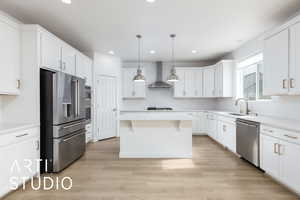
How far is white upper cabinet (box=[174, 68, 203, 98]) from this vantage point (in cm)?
646

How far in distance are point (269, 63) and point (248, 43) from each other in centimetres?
155

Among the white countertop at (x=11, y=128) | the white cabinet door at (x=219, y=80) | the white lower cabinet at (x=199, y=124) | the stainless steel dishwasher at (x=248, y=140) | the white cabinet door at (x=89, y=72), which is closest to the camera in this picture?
the white countertop at (x=11, y=128)

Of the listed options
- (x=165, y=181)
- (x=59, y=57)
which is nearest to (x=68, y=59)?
(x=59, y=57)

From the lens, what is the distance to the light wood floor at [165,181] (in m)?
2.36

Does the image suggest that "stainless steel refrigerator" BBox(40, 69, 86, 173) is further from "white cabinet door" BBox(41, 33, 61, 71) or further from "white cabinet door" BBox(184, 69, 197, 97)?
"white cabinet door" BBox(184, 69, 197, 97)

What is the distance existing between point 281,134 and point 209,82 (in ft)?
12.8

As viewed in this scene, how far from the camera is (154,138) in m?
3.97

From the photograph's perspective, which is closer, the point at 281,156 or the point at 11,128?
the point at 11,128

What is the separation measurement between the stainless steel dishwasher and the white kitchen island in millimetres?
980

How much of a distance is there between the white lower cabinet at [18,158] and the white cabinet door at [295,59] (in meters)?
3.92

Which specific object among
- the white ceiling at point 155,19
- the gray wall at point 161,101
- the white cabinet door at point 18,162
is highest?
the white ceiling at point 155,19

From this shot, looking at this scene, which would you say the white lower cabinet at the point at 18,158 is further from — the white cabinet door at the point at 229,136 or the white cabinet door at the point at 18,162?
the white cabinet door at the point at 229,136

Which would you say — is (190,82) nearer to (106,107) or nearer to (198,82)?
(198,82)

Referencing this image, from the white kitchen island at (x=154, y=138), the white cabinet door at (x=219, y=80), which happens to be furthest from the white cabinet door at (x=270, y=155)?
the white cabinet door at (x=219, y=80)
